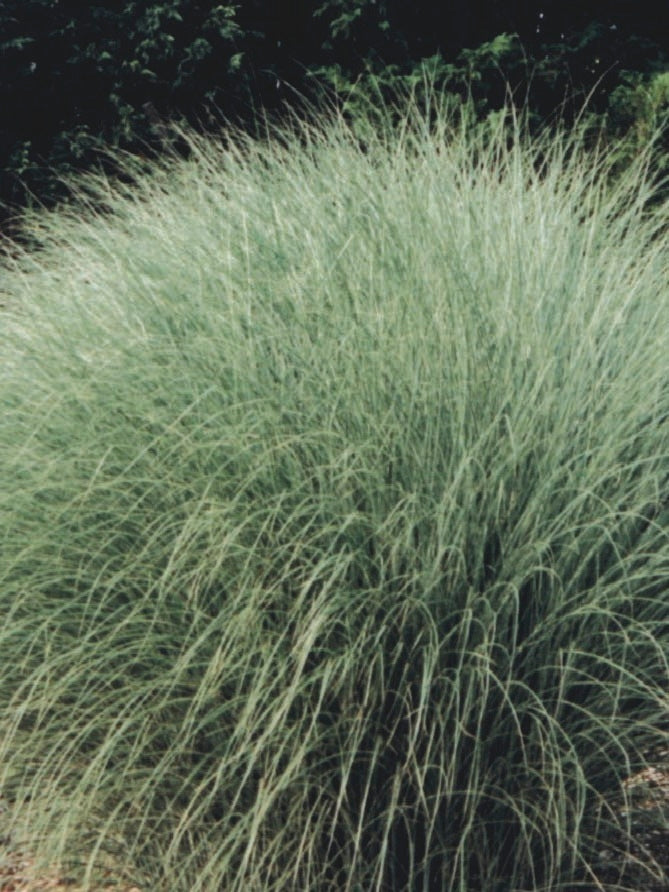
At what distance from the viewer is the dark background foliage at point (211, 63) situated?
7180 millimetres

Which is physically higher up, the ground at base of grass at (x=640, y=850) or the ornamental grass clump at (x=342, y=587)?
the ornamental grass clump at (x=342, y=587)

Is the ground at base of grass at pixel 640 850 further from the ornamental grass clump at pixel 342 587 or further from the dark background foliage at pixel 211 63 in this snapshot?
the dark background foliage at pixel 211 63

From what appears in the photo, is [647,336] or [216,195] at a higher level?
[216,195]

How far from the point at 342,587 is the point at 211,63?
5761 millimetres

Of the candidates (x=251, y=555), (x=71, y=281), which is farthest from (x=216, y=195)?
(x=251, y=555)

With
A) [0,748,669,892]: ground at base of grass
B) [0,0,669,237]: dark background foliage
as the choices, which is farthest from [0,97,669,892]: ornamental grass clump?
[0,0,669,237]: dark background foliage

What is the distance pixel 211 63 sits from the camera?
24.4ft

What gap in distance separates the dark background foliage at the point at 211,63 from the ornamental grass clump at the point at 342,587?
4.52 metres

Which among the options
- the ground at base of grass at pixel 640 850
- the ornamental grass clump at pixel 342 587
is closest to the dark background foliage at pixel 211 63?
the ornamental grass clump at pixel 342 587

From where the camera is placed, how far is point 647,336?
2.97 meters

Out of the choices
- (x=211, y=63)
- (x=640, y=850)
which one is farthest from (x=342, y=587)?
(x=211, y=63)

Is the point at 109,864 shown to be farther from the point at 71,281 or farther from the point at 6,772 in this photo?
the point at 71,281

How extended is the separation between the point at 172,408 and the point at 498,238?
1.03 m

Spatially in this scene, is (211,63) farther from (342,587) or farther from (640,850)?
(640,850)
